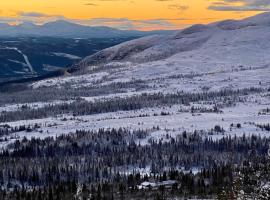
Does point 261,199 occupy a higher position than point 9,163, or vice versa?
point 261,199

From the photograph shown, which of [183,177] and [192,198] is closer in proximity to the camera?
A: [192,198]

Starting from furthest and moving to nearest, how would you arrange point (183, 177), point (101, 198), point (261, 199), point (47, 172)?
1. point (47, 172)
2. point (183, 177)
3. point (101, 198)
4. point (261, 199)

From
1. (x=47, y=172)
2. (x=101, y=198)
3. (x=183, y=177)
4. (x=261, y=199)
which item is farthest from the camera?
(x=47, y=172)

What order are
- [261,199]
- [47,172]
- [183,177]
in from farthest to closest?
[47,172] → [183,177] → [261,199]

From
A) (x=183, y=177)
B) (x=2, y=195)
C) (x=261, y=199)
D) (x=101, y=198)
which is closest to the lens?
(x=261, y=199)

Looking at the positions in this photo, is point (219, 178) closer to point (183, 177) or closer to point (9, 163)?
point (183, 177)

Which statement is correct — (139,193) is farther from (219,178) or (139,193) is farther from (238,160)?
(238,160)

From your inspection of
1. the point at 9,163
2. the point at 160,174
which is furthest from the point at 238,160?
the point at 9,163

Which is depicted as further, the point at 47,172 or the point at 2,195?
the point at 47,172

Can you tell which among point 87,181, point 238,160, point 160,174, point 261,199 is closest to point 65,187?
point 87,181
